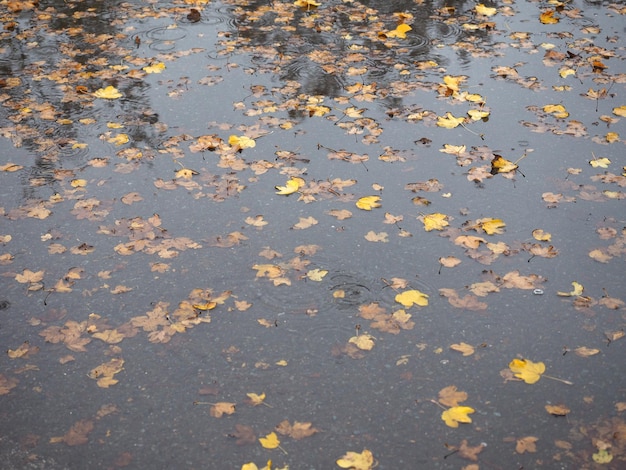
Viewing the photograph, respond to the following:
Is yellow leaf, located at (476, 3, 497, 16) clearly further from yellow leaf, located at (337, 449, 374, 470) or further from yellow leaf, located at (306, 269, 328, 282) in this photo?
yellow leaf, located at (337, 449, 374, 470)

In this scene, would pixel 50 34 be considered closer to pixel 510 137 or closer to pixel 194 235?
pixel 194 235

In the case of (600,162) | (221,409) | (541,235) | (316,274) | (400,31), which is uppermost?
(400,31)

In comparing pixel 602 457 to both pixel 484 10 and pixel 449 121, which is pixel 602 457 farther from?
pixel 484 10

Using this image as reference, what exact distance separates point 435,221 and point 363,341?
1.20m

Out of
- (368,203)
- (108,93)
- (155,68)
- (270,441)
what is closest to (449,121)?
(368,203)

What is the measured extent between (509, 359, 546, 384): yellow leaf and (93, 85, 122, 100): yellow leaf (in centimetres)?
437

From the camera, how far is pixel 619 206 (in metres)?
4.74

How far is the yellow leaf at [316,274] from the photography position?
165 inches

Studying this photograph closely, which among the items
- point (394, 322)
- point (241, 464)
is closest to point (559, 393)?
point (394, 322)

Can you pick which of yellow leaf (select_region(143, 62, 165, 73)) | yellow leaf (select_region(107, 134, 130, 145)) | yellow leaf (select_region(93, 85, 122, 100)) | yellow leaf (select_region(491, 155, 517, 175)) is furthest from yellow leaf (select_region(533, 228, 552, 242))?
yellow leaf (select_region(143, 62, 165, 73))

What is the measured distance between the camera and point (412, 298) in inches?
158

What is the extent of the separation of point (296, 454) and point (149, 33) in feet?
18.9

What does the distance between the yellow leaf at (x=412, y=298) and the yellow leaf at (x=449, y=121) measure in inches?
83.0

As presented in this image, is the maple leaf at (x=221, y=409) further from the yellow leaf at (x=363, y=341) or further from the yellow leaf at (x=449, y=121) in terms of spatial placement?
the yellow leaf at (x=449, y=121)
